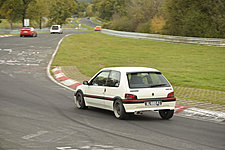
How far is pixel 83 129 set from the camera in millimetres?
9141

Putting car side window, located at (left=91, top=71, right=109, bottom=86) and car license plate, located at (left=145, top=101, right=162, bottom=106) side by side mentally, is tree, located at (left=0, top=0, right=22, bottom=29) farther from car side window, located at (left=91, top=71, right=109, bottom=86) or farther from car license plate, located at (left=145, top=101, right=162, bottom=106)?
car license plate, located at (left=145, top=101, right=162, bottom=106)

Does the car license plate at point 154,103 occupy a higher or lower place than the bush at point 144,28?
lower

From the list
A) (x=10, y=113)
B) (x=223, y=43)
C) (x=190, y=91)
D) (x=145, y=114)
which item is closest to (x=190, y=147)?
(x=145, y=114)

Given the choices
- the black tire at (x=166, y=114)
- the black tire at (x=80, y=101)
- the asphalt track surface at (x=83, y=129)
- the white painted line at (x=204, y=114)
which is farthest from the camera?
the black tire at (x=80, y=101)

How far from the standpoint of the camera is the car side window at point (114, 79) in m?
11.0

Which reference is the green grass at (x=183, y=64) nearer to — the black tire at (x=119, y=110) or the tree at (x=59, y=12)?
the black tire at (x=119, y=110)

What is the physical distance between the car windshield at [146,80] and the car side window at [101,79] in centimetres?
101

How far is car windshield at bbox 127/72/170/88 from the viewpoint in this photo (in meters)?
10.6

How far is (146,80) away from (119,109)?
102 centimetres

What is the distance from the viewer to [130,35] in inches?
2281

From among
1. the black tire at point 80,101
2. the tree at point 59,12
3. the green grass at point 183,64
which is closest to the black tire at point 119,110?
the black tire at point 80,101

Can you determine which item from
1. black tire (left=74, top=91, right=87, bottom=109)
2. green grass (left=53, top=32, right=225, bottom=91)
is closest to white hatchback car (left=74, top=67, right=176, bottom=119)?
black tire (left=74, top=91, right=87, bottom=109)

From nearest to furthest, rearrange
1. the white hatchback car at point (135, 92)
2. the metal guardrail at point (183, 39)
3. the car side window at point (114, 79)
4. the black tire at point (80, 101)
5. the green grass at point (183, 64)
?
1. the white hatchback car at point (135, 92)
2. the car side window at point (114, 79)
3. the black tire at point (80, 101)
4. the green grass at point (183, 64)
5. the metal guardrail at point (183, 39)

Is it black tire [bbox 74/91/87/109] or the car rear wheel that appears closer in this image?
the car rear wheel
